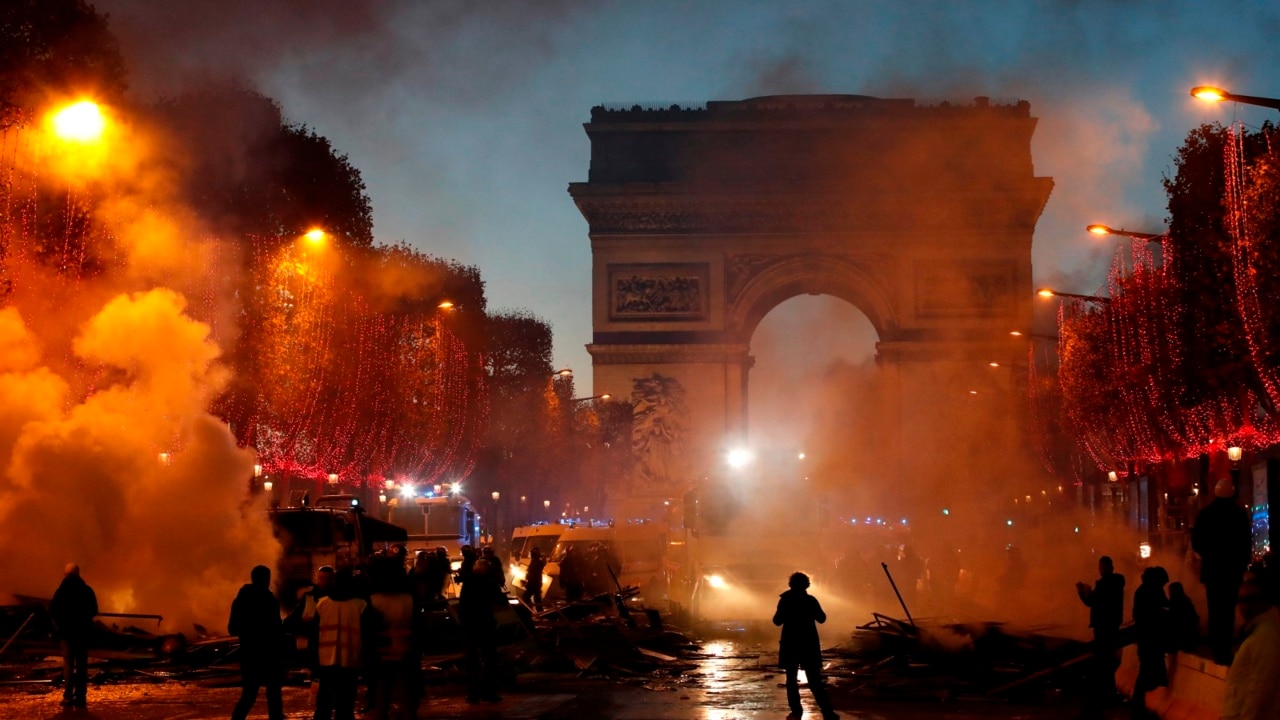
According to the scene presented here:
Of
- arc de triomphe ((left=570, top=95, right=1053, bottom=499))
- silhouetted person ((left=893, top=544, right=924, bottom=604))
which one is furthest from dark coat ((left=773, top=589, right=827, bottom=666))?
arc de triomphe ((left=570, top=95, right=1053, bottom=499))

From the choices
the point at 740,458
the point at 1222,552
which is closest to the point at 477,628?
the point at 1222,552

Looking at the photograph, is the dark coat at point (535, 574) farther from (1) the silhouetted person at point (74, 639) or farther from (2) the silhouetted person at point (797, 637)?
(2) the silhouetted person at point (797, 637)

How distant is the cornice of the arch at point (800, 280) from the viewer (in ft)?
227

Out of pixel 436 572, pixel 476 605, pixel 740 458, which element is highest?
pixel 740 458

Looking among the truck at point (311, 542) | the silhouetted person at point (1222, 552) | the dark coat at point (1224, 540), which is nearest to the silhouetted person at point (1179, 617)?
the silhouetted person at point (1222, 552)

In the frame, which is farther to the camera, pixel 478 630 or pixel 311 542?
pixel 311 542

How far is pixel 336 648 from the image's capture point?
12.1 m

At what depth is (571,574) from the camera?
31.3 m

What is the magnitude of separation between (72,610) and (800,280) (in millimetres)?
56266

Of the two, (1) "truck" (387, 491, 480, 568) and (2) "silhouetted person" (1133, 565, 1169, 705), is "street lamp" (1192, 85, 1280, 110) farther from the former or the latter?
(1) "truck" (387, 491, 480, 568)

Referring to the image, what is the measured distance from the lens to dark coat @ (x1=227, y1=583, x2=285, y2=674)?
42.7 feet

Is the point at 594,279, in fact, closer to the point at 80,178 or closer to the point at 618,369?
the point at 618,369

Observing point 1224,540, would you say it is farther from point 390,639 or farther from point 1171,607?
point 390,639

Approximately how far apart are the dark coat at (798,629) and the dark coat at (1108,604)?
9.94 feet
